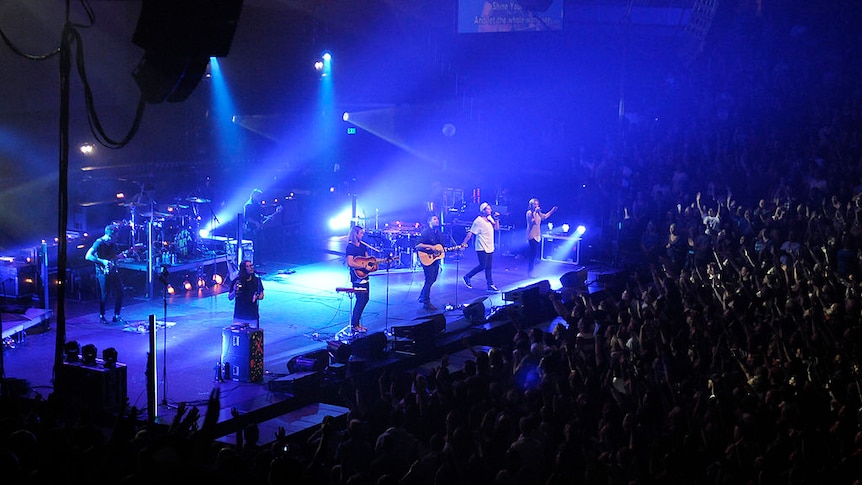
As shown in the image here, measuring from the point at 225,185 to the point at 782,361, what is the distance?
17762 millimetres

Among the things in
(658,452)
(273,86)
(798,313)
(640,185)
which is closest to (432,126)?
(273,86)

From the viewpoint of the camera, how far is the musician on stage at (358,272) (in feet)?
38.2

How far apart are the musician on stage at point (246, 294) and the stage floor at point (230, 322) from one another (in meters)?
0.55

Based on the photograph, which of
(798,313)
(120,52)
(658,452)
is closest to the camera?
(658,452)

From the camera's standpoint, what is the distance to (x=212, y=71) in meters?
21.4

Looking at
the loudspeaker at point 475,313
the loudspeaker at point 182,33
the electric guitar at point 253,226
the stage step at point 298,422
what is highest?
the loudspeaker at point 182,33

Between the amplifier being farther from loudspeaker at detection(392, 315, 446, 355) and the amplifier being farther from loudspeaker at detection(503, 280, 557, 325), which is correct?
loudspeaker at detection(503, 280, 557, 325)

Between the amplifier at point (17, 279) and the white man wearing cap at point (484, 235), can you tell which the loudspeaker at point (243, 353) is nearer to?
the amplifier at point (17, 279)

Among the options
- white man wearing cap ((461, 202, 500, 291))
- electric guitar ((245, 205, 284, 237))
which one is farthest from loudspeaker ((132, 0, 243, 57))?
electric guitar ((245, 205, 284, 237))

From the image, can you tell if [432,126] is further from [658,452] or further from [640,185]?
[658,452]

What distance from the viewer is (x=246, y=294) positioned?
34.9ft

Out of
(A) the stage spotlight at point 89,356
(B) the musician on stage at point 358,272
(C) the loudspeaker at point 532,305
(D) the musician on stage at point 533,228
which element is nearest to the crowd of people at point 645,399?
(C) the loudspeaker at point 532,305

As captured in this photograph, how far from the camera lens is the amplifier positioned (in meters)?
13.1

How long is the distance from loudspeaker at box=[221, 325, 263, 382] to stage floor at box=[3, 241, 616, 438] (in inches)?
4.5
